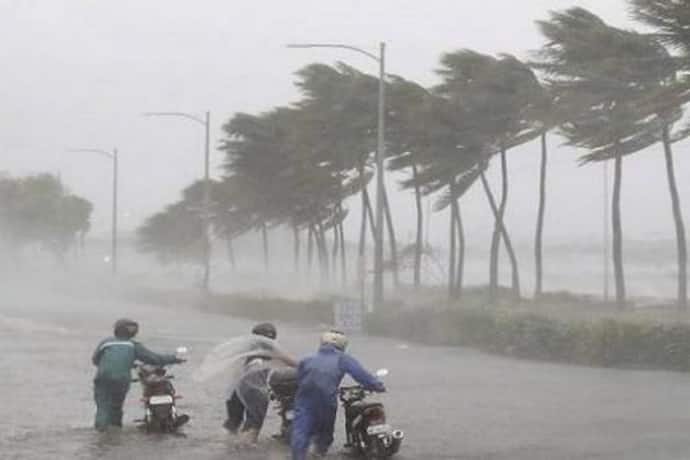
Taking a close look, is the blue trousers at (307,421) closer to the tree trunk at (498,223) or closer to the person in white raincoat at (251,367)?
the person in white raincoat at (251,367)

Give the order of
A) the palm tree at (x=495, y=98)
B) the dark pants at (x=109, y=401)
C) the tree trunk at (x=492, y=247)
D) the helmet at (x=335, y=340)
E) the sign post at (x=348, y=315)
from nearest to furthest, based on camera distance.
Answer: the helmet at (x=335, y=340), the dark pants at (x=109, y=401), the sign post at (x=348, y=315), the palm tree at (x=495, y=98), the tree trunk at (x=492, y=247)

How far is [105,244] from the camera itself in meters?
182

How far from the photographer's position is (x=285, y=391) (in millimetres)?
14484

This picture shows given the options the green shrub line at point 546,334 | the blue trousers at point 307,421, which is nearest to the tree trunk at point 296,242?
the green shrub line at point 546,334

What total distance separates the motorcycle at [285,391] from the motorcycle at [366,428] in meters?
0.80

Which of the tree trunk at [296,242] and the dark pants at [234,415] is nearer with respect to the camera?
the dark pants at [234,415]

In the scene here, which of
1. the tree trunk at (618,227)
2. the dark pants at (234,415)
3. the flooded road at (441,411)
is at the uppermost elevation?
the tree trunk at (618,227)

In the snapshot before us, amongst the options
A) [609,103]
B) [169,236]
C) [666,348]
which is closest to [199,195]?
[169,236]

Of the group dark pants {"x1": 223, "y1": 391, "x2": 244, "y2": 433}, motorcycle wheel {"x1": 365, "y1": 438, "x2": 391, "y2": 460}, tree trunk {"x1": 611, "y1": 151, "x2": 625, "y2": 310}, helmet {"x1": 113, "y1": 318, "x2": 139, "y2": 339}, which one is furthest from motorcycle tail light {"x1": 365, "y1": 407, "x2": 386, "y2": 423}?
tree trunk {"x1": 611, "y1": 151, "x2": 625, "y2": 310}

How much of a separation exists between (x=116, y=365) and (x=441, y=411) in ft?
16.8

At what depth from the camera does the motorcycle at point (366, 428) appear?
13.3 meters

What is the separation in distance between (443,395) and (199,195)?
301 ft

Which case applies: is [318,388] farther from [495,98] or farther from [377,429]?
[495,98]

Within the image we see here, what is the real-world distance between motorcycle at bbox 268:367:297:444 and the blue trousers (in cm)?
138
